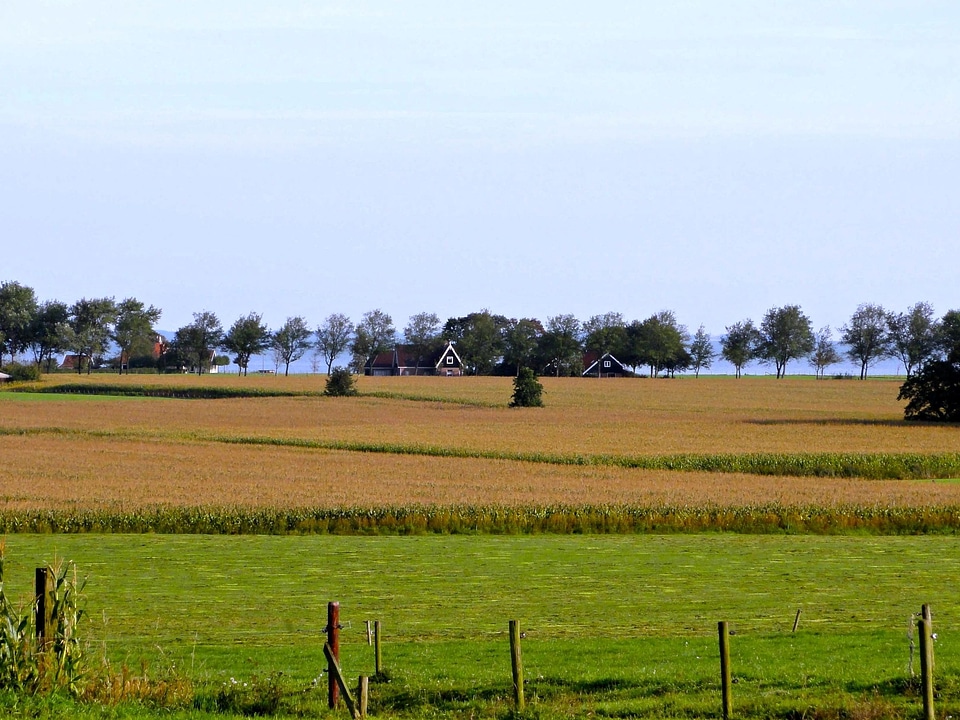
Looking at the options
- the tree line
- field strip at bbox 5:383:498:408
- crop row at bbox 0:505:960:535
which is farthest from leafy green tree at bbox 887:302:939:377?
crop row at bbox 0:505:960:535

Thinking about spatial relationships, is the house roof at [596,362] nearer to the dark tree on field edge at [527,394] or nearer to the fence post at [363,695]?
the dark tree on field edge at [527,394]

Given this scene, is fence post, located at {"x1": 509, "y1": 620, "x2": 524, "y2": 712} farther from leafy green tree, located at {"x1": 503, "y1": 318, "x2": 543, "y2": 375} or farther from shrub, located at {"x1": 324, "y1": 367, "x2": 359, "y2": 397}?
leafy green tree, located at {"x1": 503, "y1": 318, "x2": 543, "y2": 375}

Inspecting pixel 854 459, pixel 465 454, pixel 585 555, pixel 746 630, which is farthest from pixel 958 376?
pixel 746 630

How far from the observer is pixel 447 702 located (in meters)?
13.9

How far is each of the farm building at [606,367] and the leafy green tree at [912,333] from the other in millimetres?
46601

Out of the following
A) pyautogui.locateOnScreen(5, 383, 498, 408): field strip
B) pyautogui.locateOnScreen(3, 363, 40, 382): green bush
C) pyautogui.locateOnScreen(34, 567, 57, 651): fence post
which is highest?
pyautogui.locateOnScreen(3, 363, 40, 382): green bush

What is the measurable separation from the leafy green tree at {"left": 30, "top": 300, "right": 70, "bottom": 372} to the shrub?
7261 centimetres

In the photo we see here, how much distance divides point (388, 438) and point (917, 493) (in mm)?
33452

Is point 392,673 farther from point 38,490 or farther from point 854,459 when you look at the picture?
point 854,459

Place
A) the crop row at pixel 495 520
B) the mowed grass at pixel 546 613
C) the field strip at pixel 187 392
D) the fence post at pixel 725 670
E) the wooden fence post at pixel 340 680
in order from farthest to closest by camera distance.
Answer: the field strip at pixel 187 392, the crop row at pixel 495 520, the mowed grass at pixel 546 613, the fence post at pixel 725 670, the wooden fence post at pixel 340 680

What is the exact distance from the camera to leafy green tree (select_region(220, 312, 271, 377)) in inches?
7600

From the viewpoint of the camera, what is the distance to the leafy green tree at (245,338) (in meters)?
193

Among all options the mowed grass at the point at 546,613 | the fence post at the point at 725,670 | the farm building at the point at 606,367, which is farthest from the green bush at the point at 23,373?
the fence post at the point at 725,670

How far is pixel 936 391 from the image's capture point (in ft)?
263
